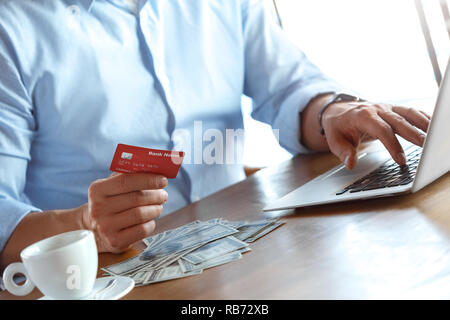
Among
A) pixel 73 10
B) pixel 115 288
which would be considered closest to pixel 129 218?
pixel 115 288

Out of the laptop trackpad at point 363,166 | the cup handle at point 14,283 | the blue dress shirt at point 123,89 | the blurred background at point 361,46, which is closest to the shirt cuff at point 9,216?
the blue dress shirt at point 123,89

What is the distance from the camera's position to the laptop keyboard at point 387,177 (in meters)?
0.81

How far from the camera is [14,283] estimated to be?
72cm

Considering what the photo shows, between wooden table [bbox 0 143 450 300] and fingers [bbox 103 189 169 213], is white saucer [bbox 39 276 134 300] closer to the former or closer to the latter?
wooden table [bbox 0 143 450 300]

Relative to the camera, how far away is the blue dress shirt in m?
1.20

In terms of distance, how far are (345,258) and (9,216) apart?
73 cm

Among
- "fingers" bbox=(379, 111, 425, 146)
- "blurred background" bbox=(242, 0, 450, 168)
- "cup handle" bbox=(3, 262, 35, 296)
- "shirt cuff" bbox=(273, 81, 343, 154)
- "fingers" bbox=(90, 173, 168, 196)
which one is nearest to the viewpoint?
"cup handle" bbox=(3, 262, 35, 296)

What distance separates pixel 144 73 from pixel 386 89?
3948mm

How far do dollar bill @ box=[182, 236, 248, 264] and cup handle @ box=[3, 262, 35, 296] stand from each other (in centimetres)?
24

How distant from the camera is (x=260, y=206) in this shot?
3.27ft

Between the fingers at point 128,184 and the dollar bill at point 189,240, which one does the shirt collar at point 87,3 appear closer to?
the fingers at point 128,184

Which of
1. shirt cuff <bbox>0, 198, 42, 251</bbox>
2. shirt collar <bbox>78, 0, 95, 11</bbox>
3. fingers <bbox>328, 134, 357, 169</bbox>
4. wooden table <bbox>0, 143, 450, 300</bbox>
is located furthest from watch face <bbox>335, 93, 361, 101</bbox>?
shirt cuff <bbox>0, 198, 42, 251</bbox>

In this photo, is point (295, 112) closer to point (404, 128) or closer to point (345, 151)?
point (345, 151)

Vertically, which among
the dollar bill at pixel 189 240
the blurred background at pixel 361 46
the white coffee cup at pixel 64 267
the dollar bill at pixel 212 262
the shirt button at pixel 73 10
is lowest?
the blurred background at pixel 361 46
